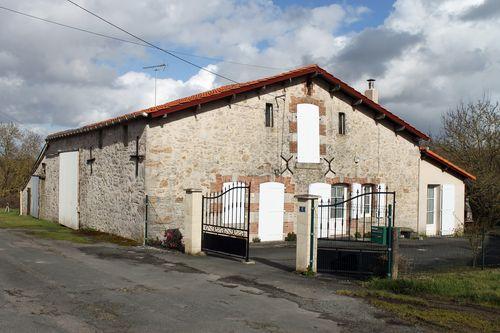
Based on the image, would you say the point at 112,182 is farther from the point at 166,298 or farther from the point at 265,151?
the point at 166,298

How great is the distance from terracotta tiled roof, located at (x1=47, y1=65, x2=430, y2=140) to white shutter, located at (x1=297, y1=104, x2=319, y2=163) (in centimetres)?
Result: 126

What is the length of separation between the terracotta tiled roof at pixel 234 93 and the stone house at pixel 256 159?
0.04 meters

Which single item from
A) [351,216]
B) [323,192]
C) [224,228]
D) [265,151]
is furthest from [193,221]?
[351,216]

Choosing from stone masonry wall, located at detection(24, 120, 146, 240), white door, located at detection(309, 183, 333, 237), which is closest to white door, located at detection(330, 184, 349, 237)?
white door, located at detection(309, 183, 333, 237)

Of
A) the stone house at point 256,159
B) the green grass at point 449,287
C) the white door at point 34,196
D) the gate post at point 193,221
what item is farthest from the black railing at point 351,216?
the white door at point 34,196

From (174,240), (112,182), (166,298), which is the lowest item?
(166,298)

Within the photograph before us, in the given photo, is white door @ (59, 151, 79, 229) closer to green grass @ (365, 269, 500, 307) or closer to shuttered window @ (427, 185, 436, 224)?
green grass @ (365, 269, 500, 307)

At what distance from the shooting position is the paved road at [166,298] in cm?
656

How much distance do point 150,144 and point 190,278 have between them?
564 centimetres

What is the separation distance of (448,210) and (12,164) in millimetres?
29283

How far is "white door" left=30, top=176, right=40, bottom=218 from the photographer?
939 inches

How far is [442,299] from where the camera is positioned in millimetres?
8625

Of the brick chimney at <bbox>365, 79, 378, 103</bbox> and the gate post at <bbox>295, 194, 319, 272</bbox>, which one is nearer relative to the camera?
the gate post at <bbox>295, 194, 319, 272</bbox>

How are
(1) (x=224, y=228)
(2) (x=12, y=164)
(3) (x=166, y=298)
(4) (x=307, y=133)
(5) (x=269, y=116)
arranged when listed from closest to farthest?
(3) (x=166, y=298), (1) (x=224, y=228), (5) (x=269, y=116), (4) (x=307, y=133), (2) (x=12, y=164)
